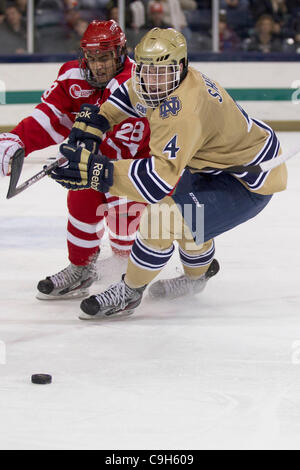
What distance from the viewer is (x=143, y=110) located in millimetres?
2592

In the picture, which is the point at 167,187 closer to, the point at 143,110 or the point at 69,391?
the point at 143,110

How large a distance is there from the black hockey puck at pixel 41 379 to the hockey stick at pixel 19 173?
0.62 meters

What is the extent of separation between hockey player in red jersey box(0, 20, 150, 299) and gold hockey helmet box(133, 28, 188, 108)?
37 centimetres

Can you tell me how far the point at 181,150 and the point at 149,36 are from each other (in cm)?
35

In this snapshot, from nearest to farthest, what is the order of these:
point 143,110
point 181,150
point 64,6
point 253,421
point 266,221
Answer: point 253,421 < point 181,150 < point 143,110 < point 266,221 < point 64,6

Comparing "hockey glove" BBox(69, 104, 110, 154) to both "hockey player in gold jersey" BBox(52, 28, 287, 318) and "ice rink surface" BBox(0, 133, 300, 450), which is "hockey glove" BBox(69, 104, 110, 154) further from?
"ice rink surface" BBox(0, 133, 300, 450)

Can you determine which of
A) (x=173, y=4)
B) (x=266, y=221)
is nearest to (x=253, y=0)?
(x=173, y=4)

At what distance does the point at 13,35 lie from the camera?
6.09 m

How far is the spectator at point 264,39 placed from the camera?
6305mm

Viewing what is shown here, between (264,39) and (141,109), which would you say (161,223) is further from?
(264,39)

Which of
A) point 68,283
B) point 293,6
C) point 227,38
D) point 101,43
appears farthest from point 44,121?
point 293,6

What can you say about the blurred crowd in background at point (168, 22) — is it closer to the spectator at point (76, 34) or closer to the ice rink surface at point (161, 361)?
the spectator at point (76, 34)

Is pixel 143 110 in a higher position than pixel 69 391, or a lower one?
higher

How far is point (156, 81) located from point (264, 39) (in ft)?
13.9
